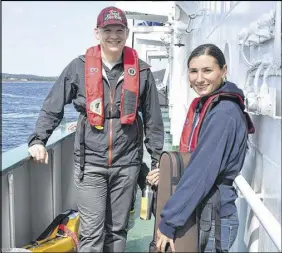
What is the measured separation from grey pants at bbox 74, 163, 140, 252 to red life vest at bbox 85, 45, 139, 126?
0.29 m

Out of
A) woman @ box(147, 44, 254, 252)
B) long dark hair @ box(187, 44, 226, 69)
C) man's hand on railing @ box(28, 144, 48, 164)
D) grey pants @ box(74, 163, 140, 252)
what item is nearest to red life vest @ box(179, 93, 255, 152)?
woman @ box(147, 44, 254, 252)

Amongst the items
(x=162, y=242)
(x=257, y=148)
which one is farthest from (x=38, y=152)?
(x=257, y=148)

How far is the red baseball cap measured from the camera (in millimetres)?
2039

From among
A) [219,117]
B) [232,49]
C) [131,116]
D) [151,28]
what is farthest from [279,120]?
[151,28]

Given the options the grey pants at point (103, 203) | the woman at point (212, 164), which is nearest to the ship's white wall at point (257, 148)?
the woman at point (212, 164)

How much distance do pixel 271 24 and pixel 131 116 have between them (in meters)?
0.87

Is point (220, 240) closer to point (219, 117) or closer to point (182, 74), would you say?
point (219, 117)

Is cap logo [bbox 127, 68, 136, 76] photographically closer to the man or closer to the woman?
the man

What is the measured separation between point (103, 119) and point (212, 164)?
92 cm

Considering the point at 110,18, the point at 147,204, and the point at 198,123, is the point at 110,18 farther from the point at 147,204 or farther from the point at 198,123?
the point at 147,204

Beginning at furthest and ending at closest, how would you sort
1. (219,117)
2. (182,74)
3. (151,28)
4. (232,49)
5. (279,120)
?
(151,28) < (182,74) < (232,49) < (279,120) < (219,117)

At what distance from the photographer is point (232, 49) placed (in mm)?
2711

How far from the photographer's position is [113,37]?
6.75ft

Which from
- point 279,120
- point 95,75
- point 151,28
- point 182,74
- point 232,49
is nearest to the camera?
point 279,120
